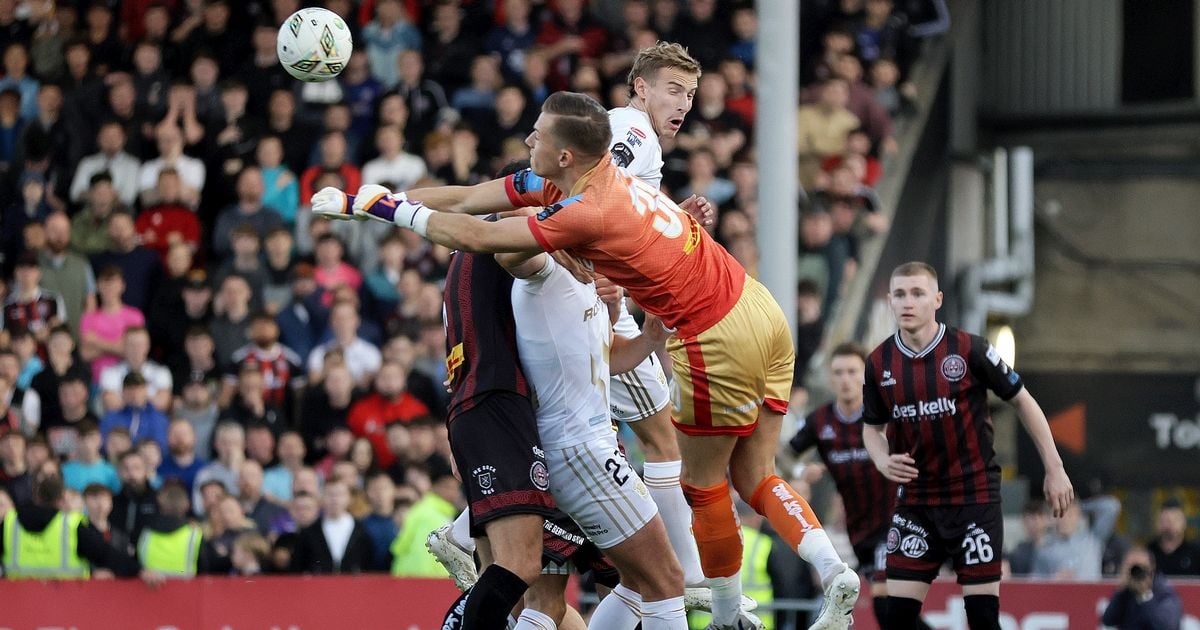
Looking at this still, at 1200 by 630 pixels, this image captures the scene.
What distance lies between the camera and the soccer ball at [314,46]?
28.0 feet

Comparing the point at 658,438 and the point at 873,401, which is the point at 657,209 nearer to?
the point at 658,438

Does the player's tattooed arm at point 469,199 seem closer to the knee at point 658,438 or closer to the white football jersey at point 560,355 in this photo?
the white football jersey at point 560,355

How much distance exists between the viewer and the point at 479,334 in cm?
766

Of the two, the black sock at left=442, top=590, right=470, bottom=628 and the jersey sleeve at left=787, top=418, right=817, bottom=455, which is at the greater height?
the jersey sleeve at left=787, top=418, right=817, bottom=455

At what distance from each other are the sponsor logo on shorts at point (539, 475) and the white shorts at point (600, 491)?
0.27 feet

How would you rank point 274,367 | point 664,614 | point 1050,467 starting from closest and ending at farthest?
1. point 664,614
2. point 1050,467
3. point 274,367

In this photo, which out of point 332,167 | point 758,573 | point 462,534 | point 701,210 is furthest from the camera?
point 332,167

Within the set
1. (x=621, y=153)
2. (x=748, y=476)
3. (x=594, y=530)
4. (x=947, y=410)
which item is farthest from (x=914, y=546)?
(x=621, y=153)

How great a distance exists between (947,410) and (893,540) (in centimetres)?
73

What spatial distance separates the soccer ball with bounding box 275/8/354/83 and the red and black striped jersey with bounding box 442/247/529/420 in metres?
1.36

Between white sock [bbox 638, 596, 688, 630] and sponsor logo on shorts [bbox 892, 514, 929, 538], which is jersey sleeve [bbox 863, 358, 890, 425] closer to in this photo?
sponsor logo on shorts [bbox 892, 514, 929, 538]

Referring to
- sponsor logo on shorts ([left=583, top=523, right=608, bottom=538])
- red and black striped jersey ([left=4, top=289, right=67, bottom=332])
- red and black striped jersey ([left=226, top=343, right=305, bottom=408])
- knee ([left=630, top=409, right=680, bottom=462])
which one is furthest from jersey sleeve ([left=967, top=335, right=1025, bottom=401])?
red and black striped jersey ([left=4, top=289, right=67, bottom=332])

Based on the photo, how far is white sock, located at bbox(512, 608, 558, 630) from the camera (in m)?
7.86

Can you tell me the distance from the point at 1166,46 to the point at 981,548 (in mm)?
12293
